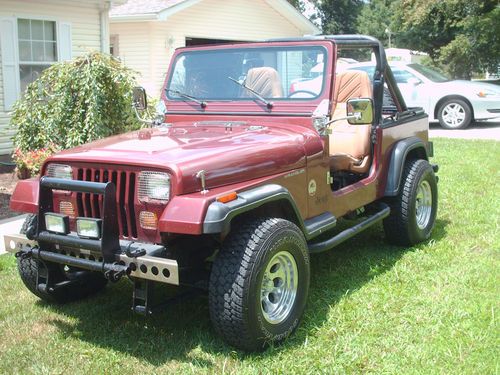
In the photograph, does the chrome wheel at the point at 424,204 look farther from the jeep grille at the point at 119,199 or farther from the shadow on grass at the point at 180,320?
the jeep grille at the point at 119,199

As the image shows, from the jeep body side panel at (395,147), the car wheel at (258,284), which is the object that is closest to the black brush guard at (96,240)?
the car wheel at (258,284)

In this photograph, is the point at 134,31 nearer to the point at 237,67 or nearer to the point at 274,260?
the point at 237,67

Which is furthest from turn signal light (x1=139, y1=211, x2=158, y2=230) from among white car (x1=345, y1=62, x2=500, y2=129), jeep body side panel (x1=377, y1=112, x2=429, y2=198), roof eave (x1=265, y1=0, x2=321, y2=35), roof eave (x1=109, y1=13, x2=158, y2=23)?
roof eave (x1=265, y1=0, x2=321, y2=35)

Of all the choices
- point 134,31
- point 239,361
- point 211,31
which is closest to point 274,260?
point 239,361

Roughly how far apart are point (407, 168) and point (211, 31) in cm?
1294

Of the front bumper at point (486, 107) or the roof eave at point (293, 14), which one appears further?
the roof eave at point (293, 14)

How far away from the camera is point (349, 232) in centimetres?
457

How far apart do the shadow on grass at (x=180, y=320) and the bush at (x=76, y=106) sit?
3.36 m

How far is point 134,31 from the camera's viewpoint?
1597cm

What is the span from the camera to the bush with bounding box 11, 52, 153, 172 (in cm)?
749

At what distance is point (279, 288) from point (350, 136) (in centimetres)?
199

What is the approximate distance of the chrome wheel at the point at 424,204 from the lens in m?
5.62

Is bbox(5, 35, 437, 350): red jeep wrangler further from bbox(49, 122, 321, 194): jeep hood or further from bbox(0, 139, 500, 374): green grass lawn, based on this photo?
bbox(0, 139, 500, 374): green grass lawn

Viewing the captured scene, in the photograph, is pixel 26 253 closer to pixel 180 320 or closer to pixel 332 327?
pixel 180 320
